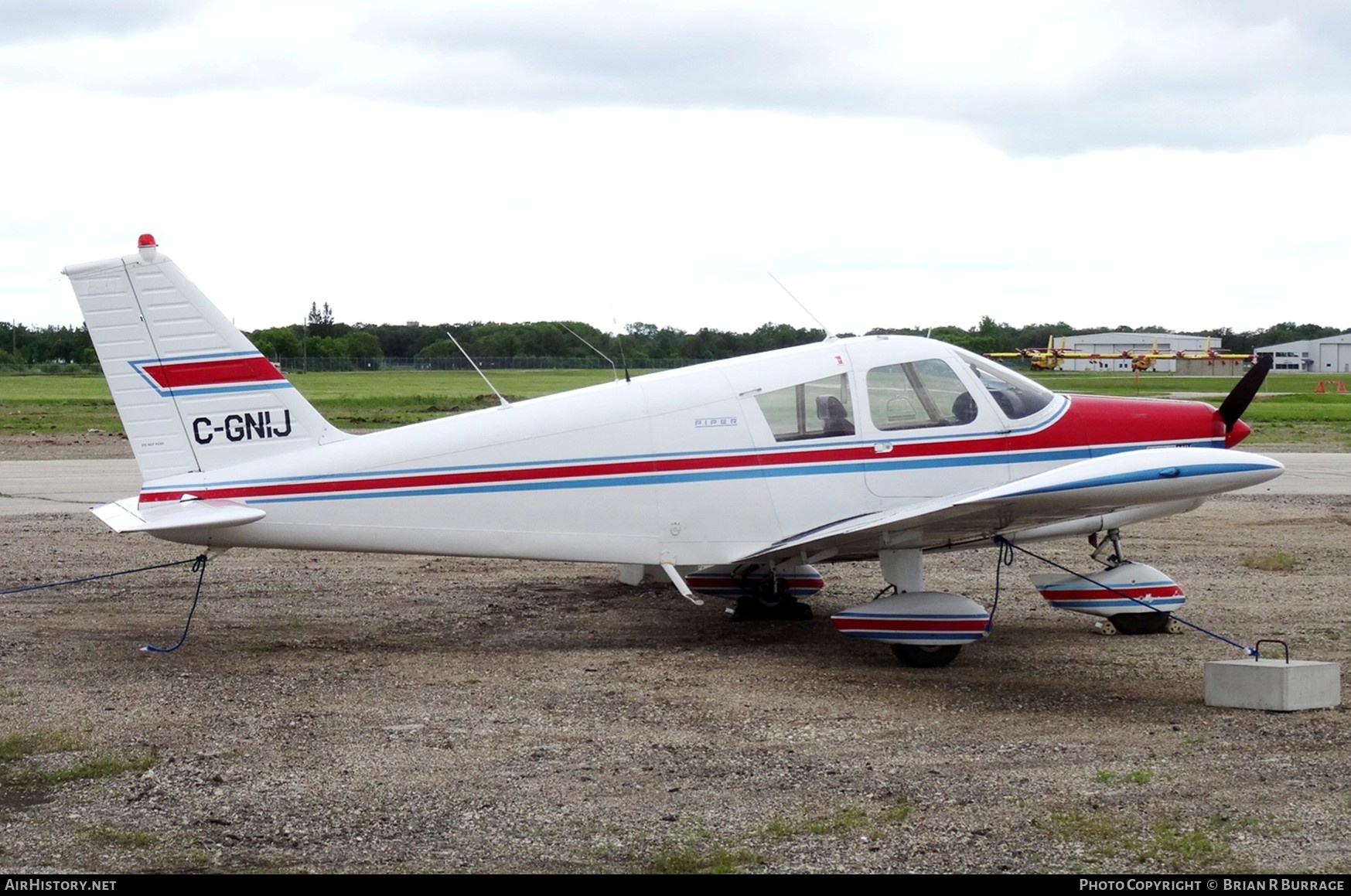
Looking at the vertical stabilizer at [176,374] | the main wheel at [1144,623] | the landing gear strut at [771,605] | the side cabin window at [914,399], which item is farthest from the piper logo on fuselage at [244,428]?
the main wheel at [1144,623]

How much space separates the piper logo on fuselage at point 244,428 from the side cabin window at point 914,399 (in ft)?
13.6

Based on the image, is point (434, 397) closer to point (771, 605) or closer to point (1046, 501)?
point (771, 605)

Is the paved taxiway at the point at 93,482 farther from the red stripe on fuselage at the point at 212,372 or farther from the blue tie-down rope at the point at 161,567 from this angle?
the red stripe on fuselage at the point at 212,372

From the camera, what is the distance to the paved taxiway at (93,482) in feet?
61.0

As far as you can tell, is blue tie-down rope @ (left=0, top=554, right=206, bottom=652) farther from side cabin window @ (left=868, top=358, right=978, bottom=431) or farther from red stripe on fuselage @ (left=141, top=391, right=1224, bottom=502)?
side cabin window @ (left=868, top=358, right=978, bottom=431)

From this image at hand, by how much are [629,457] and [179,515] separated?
301 centimetres

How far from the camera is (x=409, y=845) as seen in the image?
529 centimetres

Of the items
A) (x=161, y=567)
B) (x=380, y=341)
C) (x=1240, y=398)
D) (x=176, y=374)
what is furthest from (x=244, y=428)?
(x=380, y=341)

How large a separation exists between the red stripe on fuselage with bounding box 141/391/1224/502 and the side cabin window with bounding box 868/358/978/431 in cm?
14

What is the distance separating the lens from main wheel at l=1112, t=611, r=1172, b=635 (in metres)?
9.98

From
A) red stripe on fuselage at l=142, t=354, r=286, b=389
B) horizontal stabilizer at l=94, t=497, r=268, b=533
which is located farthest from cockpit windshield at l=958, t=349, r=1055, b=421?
horizontal stabilizer at l=94, t=497, r=268, b=533

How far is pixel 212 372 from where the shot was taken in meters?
9.04
